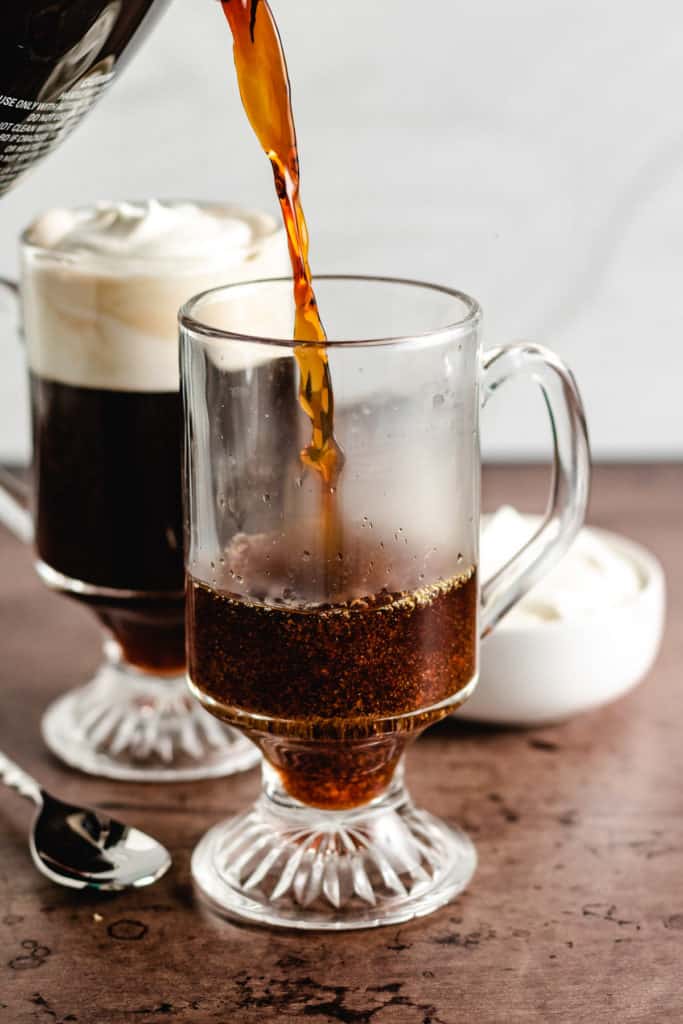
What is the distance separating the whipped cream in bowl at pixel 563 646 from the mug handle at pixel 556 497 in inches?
4.4

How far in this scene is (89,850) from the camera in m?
0.87

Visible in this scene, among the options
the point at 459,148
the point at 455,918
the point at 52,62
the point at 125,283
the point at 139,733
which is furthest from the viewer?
the point at 459,148

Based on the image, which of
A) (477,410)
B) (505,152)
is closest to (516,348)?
(477,410)

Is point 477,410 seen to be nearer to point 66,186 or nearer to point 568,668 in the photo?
point 568,668

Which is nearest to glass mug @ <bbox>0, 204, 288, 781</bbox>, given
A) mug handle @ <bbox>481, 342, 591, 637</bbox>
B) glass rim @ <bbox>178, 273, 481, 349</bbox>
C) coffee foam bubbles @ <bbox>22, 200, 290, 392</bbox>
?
coffee foam bubbles @ <bbox>22, 200, 290, 392</bbox>

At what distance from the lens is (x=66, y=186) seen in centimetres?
162

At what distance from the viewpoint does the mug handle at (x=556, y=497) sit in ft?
2.76

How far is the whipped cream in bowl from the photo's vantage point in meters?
1.00

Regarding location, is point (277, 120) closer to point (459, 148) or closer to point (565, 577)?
point (565, 577)

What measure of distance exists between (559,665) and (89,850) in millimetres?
341

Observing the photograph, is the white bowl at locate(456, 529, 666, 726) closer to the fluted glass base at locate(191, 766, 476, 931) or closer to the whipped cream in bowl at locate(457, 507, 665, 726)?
the whipped cream in bowl at locate(457, 507, 665, 726)

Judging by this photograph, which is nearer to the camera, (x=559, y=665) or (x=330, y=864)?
(x=330, y=864)

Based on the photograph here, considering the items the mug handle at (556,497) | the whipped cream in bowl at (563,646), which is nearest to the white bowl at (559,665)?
the whipped cream in bowl at (563,646)

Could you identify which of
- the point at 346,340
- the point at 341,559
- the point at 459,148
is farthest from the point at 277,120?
the point at 459,148
